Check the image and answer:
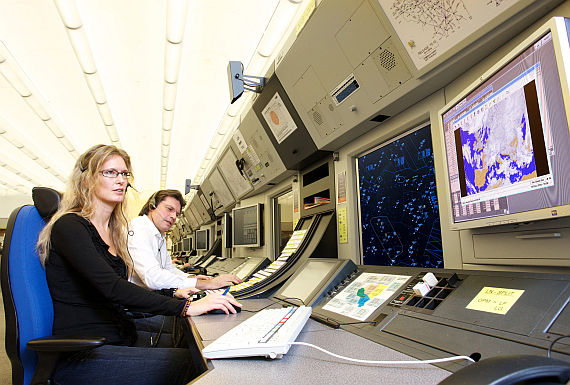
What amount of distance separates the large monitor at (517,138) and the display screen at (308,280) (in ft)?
1.77

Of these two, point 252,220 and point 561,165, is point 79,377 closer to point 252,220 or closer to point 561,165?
point 561,165

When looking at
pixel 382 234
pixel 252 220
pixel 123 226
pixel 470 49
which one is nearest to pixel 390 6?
pixel 470 49

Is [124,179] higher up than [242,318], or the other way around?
[124,179]

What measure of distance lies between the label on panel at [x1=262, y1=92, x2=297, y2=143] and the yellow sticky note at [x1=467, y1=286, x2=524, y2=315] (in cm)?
143

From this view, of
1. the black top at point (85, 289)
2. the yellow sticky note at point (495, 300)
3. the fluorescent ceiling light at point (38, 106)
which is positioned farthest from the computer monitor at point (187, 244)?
the yellow sticky note at point (495, 300)

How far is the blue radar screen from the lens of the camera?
1.32 m

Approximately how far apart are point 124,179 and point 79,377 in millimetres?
766

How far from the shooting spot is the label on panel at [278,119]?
2.03m

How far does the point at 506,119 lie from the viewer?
2.53 feet

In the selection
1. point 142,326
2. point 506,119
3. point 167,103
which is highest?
point 167,103

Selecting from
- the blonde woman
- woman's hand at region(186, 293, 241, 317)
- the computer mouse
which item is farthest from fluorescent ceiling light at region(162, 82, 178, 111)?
the computer mouse

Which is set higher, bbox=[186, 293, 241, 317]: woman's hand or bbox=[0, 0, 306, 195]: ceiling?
bbox=[0, 0, 306, 195]: ceiling

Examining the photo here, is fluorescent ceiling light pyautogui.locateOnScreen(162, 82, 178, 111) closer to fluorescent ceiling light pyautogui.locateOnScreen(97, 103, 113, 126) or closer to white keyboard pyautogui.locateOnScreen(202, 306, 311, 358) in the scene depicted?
fluorescent ceiling light pyautogui.locateOnScreen(97, 103, 113, 126)

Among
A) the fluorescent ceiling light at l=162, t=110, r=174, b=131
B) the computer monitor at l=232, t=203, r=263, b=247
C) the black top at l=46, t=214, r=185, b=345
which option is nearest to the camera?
the black top at l=46, t=214, r=185, b=345
